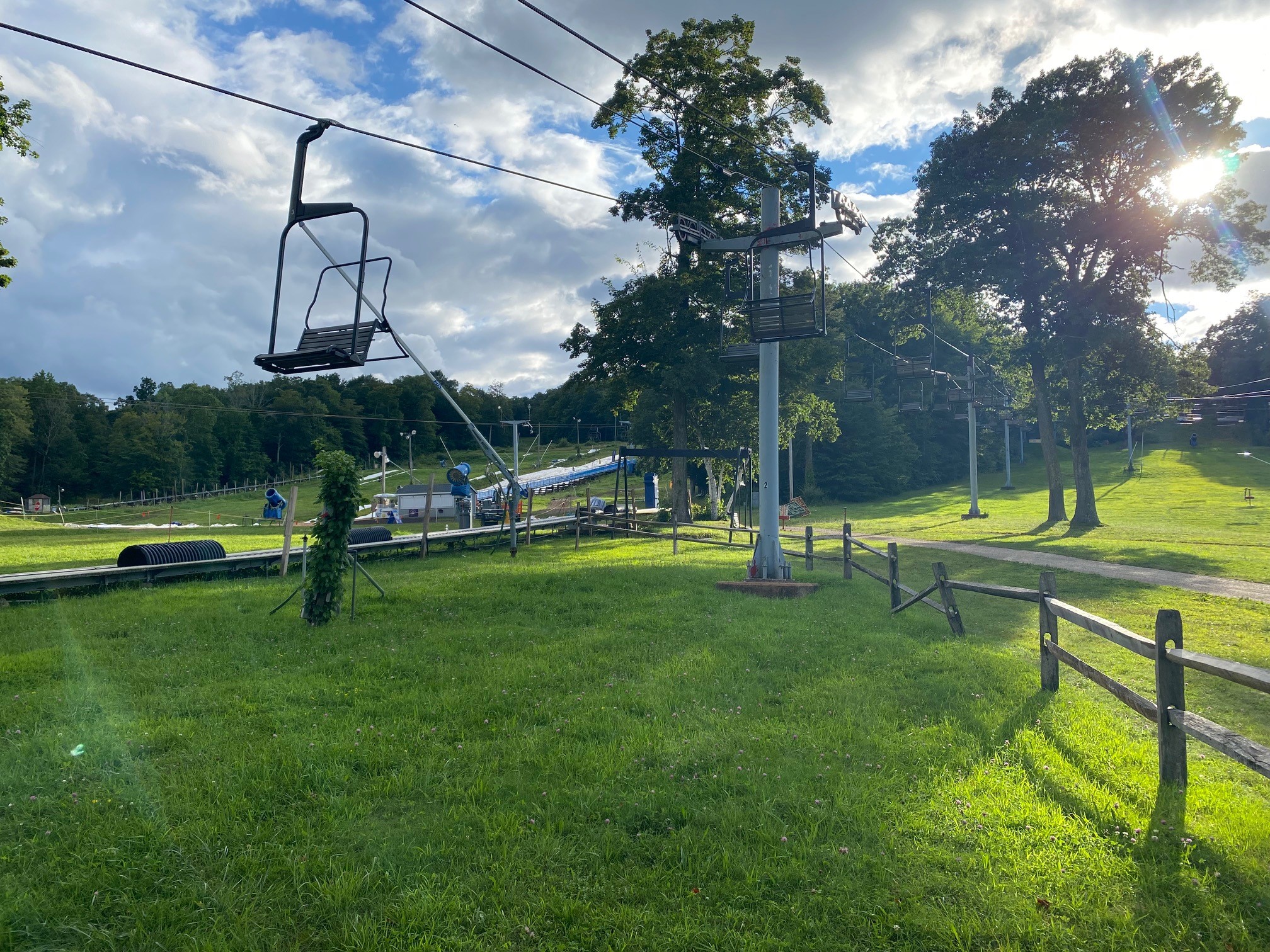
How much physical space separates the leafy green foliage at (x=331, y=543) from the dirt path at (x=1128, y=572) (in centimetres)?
1530

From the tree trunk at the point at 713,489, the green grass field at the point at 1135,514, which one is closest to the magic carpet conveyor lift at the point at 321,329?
the green grass field at the point at 1135,514

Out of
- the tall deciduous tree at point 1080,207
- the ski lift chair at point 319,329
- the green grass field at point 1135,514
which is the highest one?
the tall deciduous tree at point 1080,207

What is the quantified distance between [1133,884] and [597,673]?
4749 mm

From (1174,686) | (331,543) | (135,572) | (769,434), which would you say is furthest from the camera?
(135,572)

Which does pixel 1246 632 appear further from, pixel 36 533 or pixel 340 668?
pixel 36 533

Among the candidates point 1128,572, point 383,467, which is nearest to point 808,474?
point 383,467

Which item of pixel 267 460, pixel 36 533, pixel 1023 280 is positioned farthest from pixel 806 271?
pixel 267 460

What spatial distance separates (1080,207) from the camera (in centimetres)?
2919

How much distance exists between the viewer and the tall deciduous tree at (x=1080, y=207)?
89.9ft

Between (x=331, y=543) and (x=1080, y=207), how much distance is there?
30.8 meters

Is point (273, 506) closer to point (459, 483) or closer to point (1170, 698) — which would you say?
point (459, 483)

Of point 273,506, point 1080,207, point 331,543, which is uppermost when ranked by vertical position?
point 1080,207

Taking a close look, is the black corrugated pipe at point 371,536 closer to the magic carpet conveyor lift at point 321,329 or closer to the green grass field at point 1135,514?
the magic carpet conveyor lift at point 321,329

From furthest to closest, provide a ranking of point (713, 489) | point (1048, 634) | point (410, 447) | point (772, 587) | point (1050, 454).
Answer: point (410, 447) < point (713, 489) < point (1050, 454) < point (772, 587) < point (1048, 634)
